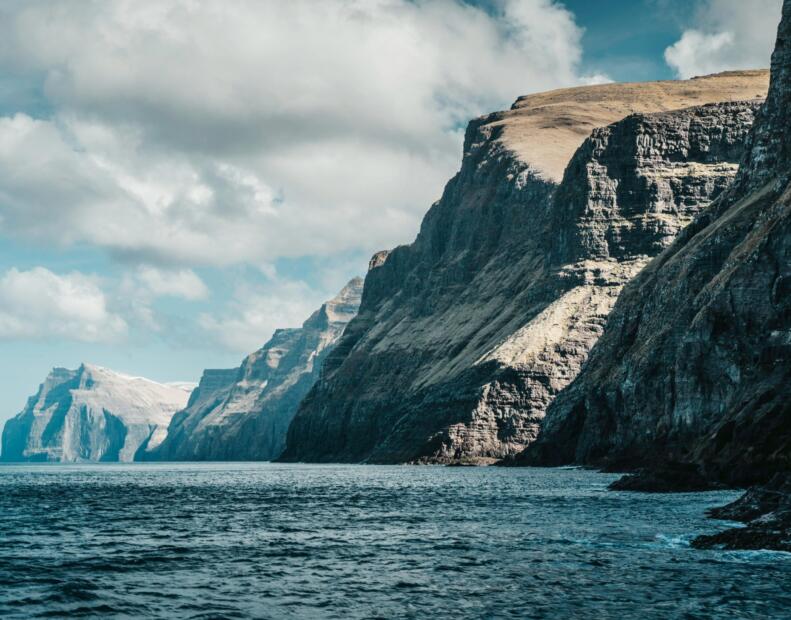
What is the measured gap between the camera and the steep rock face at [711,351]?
83.2 metres

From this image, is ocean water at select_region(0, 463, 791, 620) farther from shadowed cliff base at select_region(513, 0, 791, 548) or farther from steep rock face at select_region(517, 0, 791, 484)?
shadowed cliff base at select_region(513, 0, 791, 548)

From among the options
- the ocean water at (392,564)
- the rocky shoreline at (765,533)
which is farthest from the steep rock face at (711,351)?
the rocky shoreline at (765,533)

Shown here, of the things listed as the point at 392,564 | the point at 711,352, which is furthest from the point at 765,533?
the point at 711,352

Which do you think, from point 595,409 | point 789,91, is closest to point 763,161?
point 789,91

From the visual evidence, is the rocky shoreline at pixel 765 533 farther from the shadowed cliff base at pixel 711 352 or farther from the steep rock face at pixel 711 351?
the shadowed cliff base at pixel 711 352

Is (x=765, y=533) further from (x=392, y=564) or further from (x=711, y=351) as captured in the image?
(x=711, y=351)

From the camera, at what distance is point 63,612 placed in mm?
32625

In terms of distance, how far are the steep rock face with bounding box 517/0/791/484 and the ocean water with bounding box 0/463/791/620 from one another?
9.94 metres

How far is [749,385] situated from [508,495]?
89.3 ft

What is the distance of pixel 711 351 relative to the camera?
115188 mm

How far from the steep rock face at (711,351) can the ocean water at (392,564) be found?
9.94 metres

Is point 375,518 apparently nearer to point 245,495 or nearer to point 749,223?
point 245,495

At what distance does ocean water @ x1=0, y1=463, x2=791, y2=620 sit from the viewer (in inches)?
1282

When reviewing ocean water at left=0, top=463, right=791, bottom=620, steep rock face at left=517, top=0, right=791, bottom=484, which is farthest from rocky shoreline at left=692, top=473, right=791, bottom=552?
steep rock face at left=517, top=0, right=791, bottom=484
